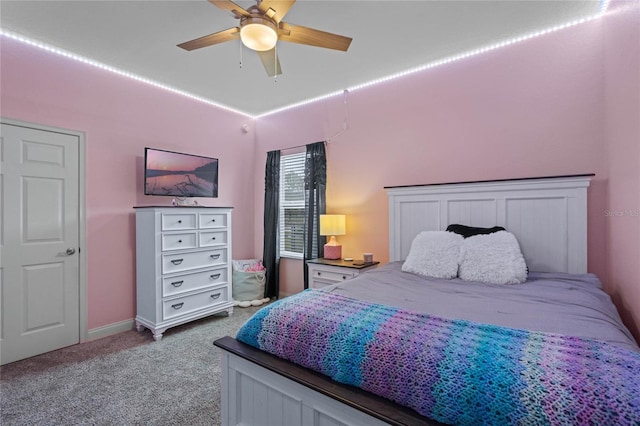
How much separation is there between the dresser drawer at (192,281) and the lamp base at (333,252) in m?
1.26

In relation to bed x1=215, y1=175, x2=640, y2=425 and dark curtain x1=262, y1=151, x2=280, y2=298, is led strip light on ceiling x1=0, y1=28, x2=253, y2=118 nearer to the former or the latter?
dark curtain x1=262, y1=151, x2=280, y2=298

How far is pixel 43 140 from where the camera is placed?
106 inches

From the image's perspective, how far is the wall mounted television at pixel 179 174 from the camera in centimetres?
330

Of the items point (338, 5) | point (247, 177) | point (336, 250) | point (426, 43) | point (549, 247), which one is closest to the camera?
point (338, 5)

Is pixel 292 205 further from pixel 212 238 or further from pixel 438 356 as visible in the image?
pixel 438 356

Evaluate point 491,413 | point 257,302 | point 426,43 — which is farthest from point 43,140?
point 491,413

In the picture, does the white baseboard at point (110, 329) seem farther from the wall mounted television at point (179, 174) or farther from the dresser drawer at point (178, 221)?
the wall mounted television at point (179, 174)

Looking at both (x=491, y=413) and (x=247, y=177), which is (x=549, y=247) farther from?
(x=247, y=177)

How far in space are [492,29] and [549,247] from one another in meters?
1.86

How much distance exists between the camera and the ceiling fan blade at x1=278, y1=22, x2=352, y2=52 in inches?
75.4

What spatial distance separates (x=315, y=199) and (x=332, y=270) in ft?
3.41

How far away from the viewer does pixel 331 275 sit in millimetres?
3254

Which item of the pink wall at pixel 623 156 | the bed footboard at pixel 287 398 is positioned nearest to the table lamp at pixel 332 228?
the bed footboard at pixel 287 398

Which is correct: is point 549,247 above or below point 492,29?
below
